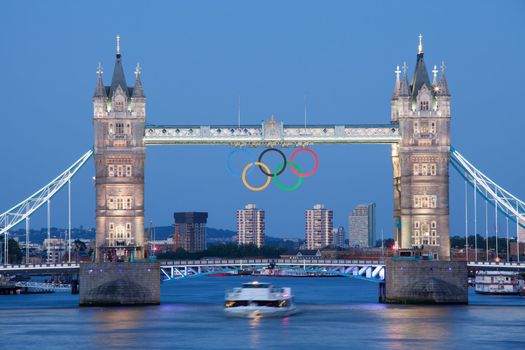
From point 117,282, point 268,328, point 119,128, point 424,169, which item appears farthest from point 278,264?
point 268,328

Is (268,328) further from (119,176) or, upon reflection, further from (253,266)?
(119,176)

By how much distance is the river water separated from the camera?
11206cm

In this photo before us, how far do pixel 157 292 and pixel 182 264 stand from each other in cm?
791

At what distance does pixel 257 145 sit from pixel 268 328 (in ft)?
97.4

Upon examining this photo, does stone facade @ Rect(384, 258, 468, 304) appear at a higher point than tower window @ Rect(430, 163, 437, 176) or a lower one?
lower

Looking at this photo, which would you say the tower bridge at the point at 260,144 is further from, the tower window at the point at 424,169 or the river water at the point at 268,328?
the river water at the point at 268,328

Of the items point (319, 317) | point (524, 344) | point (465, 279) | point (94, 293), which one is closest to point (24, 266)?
point (94, 293)

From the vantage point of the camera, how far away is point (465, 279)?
147875 mm

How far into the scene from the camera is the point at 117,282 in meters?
146

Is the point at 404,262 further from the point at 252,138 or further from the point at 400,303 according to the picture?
the point at 252,138

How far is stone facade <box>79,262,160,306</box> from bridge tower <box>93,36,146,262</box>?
4.54 meters

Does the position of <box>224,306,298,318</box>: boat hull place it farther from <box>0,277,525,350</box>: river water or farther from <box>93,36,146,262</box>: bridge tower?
<box>93,36,146,262</box>: bridge tower

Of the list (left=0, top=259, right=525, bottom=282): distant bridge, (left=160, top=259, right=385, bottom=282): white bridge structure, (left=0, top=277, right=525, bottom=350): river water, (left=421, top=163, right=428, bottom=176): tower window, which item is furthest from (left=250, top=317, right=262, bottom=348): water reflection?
(left=421, top=163, right=428, bottom=176): tower window

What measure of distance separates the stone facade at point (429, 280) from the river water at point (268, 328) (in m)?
1.93
